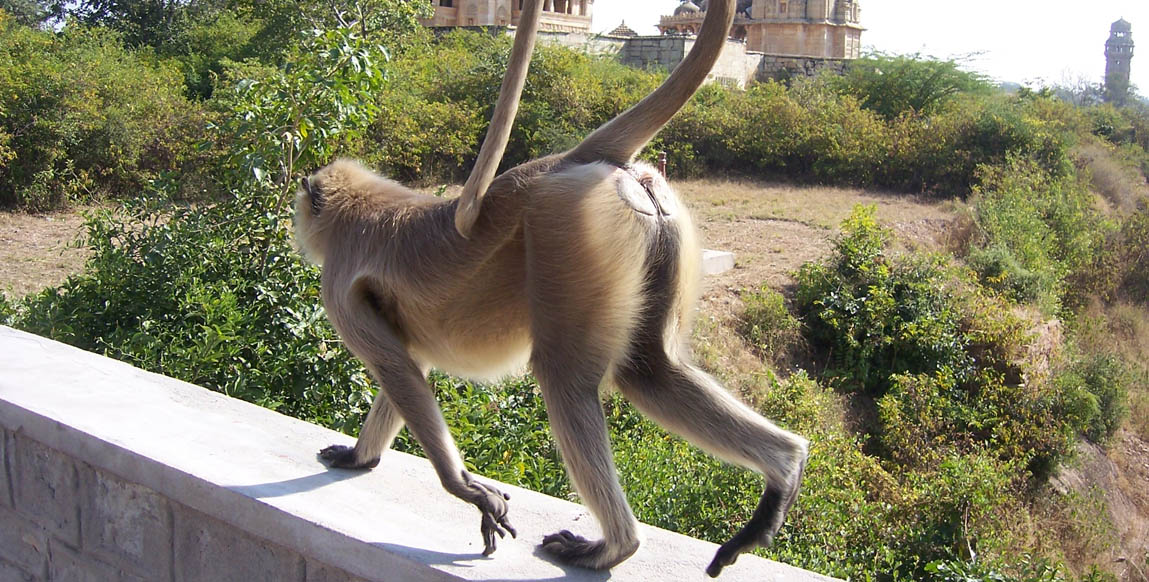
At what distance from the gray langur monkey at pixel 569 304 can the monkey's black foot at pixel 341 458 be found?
0.46 metres

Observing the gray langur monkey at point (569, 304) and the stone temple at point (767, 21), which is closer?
the gray langur monkey at point (569, 304)

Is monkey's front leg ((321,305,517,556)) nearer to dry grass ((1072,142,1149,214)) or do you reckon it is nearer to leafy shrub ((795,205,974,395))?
leafy shrub ((795,205,974,395))

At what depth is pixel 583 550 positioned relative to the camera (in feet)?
8.01

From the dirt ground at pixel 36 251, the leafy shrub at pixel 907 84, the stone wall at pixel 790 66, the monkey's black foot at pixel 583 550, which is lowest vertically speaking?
the dirt ground at pixel 36 251

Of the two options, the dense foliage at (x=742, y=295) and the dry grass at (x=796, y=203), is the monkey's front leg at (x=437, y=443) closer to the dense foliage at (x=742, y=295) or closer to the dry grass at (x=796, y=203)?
the dense foliage at (x=742, y=295)

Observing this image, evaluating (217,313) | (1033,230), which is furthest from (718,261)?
(217,313)

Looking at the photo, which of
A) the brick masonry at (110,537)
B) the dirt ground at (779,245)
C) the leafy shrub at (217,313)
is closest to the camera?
the brick masonry at (110,537)

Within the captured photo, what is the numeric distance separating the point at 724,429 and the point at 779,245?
1169 centimetres

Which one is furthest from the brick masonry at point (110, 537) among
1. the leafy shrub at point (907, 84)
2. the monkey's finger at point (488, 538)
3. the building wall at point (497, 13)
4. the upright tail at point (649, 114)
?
the building wall at point (497, 13)

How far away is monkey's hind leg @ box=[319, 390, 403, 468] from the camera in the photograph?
3016 millimetres

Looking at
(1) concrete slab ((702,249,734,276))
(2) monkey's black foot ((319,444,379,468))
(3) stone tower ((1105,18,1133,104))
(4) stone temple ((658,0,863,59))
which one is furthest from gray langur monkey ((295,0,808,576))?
(3) stone tower ((1105,18,1133,104))

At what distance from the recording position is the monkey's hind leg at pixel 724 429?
2416 millimetres

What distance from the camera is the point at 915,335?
10.5 m

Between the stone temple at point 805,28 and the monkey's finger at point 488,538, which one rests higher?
the stone temple at point 805,28
